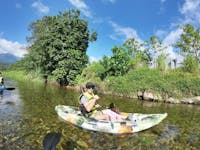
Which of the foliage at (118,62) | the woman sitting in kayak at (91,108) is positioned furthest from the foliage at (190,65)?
the woman sitting in kayak at (91,108)

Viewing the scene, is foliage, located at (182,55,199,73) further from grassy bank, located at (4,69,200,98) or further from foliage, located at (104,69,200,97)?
foliage, located at (104,69,200,97)

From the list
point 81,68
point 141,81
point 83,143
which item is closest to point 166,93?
point 141,81

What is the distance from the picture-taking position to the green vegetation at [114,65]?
69.8ft

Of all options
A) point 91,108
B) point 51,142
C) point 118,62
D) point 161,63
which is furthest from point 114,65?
point 51,142

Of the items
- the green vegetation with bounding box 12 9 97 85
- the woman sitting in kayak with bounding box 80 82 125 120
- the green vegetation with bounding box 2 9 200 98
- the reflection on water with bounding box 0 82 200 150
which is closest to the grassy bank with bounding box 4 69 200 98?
the green vegetation with bounding box 2 9 200 98

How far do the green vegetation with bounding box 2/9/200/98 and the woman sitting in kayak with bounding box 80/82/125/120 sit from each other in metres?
12.3

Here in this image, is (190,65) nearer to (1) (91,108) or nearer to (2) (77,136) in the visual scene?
(1) (91,108)

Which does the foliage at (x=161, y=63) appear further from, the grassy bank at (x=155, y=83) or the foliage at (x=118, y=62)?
the foliage at (x=118, y=62)

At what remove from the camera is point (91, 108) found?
941 centimetres

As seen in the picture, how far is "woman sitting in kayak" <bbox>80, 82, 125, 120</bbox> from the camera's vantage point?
9203mm

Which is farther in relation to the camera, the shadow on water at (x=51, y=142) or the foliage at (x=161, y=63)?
the foliage at (x=161, y=63)

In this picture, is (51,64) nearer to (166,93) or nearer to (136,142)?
(166,93)

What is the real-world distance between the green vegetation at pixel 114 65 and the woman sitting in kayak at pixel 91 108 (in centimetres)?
1231

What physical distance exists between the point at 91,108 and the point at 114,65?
1542cm
